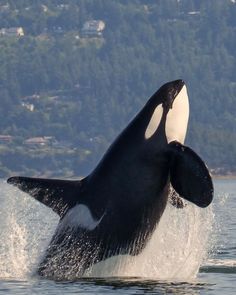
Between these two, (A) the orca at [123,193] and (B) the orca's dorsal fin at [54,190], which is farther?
(B) the orca's dorsal fin at [54,190]

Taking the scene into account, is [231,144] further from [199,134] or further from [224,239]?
[224,239]

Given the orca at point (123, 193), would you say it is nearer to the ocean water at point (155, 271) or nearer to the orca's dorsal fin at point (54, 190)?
the orca's dorsal fin at point (54, 190)

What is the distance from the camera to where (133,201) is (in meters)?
20.1

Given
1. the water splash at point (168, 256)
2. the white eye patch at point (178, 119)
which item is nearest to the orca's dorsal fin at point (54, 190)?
the water splash at point (168, 256)

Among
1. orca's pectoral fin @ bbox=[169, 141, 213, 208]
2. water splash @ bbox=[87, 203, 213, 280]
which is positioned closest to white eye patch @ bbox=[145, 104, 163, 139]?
orca's pectoral fin @ bbox=[169, 141, 213, 208]

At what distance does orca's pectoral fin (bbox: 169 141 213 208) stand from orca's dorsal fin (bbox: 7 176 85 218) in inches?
62.8

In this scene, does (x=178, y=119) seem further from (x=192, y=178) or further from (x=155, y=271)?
(x=155, y=271)

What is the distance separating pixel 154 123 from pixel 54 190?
6.05 feet

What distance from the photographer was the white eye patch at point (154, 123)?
20.3 metres

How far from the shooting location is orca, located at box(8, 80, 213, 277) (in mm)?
20062

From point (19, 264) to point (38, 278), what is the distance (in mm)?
1326

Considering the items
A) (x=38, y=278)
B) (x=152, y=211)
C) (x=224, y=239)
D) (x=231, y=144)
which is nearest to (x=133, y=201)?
(x=152, y=211)

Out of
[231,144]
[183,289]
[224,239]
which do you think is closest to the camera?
[183,289]

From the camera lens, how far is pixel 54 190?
20609 millimetres
